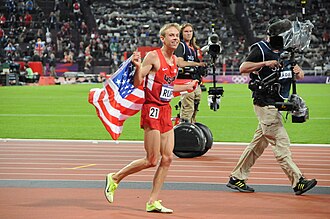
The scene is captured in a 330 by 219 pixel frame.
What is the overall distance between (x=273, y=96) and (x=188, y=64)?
386 centimetres

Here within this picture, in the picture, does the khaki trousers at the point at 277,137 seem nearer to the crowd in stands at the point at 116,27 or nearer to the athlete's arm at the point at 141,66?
the athlete's arm at the point at 141,66

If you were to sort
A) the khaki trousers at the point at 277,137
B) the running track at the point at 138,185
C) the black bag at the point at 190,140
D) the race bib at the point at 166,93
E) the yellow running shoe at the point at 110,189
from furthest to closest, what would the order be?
1. the black bag at the point at 190,140
2. the khaki trousers at the point at 277,137
3. the yellow running shoe at the point at 110,189
4. the race bib at the point at 166,93
5. the running track at the point at 138,185

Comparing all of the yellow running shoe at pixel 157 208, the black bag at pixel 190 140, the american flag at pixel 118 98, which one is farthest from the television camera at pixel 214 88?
A: the yellow running shoe at pixel 157 208

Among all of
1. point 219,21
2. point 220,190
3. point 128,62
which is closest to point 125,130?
point 220,190

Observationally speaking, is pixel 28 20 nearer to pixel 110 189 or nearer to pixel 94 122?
pixel 94 122

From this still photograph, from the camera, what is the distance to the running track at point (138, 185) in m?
8.63

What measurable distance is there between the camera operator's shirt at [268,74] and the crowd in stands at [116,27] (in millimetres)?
43860

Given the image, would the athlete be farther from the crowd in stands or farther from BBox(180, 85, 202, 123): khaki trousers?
the crowd in stands

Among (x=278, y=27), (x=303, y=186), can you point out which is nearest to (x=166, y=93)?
(x=278, y=27)

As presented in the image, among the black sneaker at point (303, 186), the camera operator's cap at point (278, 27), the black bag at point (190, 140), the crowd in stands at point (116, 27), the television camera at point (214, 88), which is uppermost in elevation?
the camera operator's cap at point (278, 27)

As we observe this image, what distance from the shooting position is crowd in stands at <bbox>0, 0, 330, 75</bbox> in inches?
2184

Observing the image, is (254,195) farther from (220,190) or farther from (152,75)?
(152,75)

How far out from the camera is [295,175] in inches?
380

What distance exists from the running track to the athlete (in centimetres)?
47
